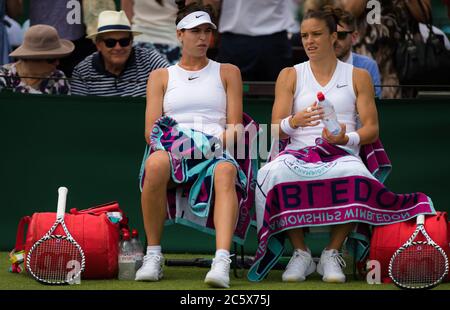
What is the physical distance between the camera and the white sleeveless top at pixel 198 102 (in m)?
7.07

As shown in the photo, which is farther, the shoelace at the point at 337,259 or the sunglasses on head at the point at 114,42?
the sunglasses on head at the point at 114,42

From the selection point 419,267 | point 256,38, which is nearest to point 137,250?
point 419,267

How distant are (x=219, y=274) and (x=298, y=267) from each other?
0.67m

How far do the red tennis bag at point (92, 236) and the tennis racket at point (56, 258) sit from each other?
100mm

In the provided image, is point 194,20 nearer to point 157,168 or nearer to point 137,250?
point 157,168

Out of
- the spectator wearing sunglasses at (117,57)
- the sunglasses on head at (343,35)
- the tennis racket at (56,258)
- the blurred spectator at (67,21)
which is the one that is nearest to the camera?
the tennis racket at (56,258)

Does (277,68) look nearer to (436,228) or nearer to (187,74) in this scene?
(187,74)

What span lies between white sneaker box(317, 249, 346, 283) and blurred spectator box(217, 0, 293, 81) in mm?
2261

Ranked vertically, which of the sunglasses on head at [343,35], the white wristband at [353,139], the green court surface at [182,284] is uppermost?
the sunglasses on head at [343,35]

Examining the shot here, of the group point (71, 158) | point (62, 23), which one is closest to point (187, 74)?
point (71, 158)

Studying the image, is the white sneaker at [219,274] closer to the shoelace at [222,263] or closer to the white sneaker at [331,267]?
the shoelace at [222,263]

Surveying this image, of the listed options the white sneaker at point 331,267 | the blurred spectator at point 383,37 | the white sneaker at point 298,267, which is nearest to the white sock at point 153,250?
the white sneaker at point 298,267

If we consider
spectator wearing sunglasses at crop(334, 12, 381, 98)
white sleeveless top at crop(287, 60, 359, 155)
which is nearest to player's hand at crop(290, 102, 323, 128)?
white sleeveless top at crop(287, 60, 359, 155)

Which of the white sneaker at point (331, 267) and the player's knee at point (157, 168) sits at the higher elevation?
the player's knee at point (157, 168)
